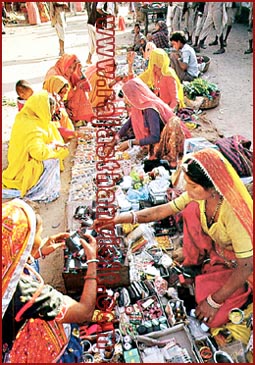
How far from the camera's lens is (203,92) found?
6.59 m

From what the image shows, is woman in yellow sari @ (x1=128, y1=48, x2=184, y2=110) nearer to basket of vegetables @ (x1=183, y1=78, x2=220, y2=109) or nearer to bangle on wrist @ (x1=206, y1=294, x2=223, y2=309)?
basket of vegetables @ (x1=183, y1=78, x2=220, y2=109)

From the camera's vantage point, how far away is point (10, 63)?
9.69 m

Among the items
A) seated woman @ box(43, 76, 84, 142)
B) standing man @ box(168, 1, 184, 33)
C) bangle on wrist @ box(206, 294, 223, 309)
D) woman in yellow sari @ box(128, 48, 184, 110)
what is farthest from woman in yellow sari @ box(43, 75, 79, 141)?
standing man @ box(168, 1, 184, 33)

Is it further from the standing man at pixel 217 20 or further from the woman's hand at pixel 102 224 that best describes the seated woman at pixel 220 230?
the standing man at pixel 217 20

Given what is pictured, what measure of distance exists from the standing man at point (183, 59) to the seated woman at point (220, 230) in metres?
4.58

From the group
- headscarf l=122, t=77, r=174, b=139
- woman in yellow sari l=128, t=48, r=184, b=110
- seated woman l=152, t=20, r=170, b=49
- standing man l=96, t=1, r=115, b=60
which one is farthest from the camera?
seated woman l=152, t=20, r=170, b=49

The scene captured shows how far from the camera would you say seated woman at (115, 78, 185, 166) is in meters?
4.64

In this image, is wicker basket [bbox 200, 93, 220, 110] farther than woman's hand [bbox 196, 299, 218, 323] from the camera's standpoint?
Yes

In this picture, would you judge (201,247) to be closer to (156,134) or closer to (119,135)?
(156,134)

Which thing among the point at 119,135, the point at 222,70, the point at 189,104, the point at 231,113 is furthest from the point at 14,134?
the point at 222,70

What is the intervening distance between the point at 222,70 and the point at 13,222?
7.30 meters

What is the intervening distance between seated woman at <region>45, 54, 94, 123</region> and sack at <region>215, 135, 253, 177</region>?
260 cm

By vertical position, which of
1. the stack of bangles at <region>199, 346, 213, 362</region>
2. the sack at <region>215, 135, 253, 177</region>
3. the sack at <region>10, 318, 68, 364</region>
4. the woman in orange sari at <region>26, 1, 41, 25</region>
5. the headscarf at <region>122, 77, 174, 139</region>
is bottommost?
the stack of bangles at <region>199, 346, 213, 362</region>

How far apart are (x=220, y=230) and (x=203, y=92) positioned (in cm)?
412
